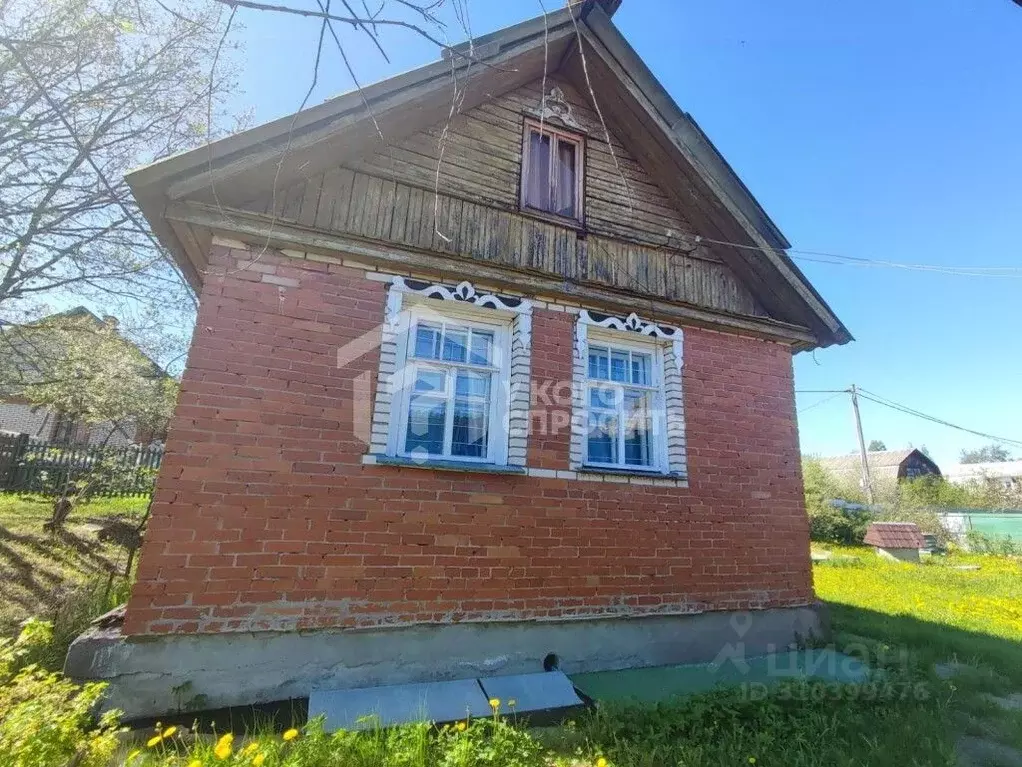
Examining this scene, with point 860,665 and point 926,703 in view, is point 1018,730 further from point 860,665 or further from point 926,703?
point 860,665

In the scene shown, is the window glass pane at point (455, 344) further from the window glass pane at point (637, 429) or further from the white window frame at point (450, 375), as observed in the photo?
the window glass pane at point (637, 429)

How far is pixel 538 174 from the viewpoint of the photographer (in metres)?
6.25

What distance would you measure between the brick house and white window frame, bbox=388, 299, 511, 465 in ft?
0.08

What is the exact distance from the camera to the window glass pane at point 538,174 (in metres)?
6.10

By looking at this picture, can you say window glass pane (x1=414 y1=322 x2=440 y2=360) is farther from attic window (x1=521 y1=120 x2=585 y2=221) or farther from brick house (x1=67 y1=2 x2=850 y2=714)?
attic window (x1=521 y1=120 x2=585 y2=221)

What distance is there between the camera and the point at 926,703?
4227 millimetres

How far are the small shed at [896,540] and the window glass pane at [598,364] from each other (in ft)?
52.9

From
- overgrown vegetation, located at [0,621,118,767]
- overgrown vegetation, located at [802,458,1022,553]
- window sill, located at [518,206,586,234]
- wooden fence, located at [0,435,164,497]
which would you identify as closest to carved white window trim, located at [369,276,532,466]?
window sill, located at [518,206,586,234]

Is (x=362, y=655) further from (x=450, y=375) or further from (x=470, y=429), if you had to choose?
(x=450, y=375)

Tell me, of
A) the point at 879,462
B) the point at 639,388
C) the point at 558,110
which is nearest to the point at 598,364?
the point at 639,388

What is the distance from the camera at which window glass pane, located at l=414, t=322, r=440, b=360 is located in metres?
5.19

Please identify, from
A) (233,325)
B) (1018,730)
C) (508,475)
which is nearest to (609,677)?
(508,475)

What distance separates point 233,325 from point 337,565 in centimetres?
227

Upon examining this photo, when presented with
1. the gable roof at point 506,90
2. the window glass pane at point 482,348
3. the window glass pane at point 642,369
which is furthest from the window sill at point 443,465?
the gable roof at point 506,90
